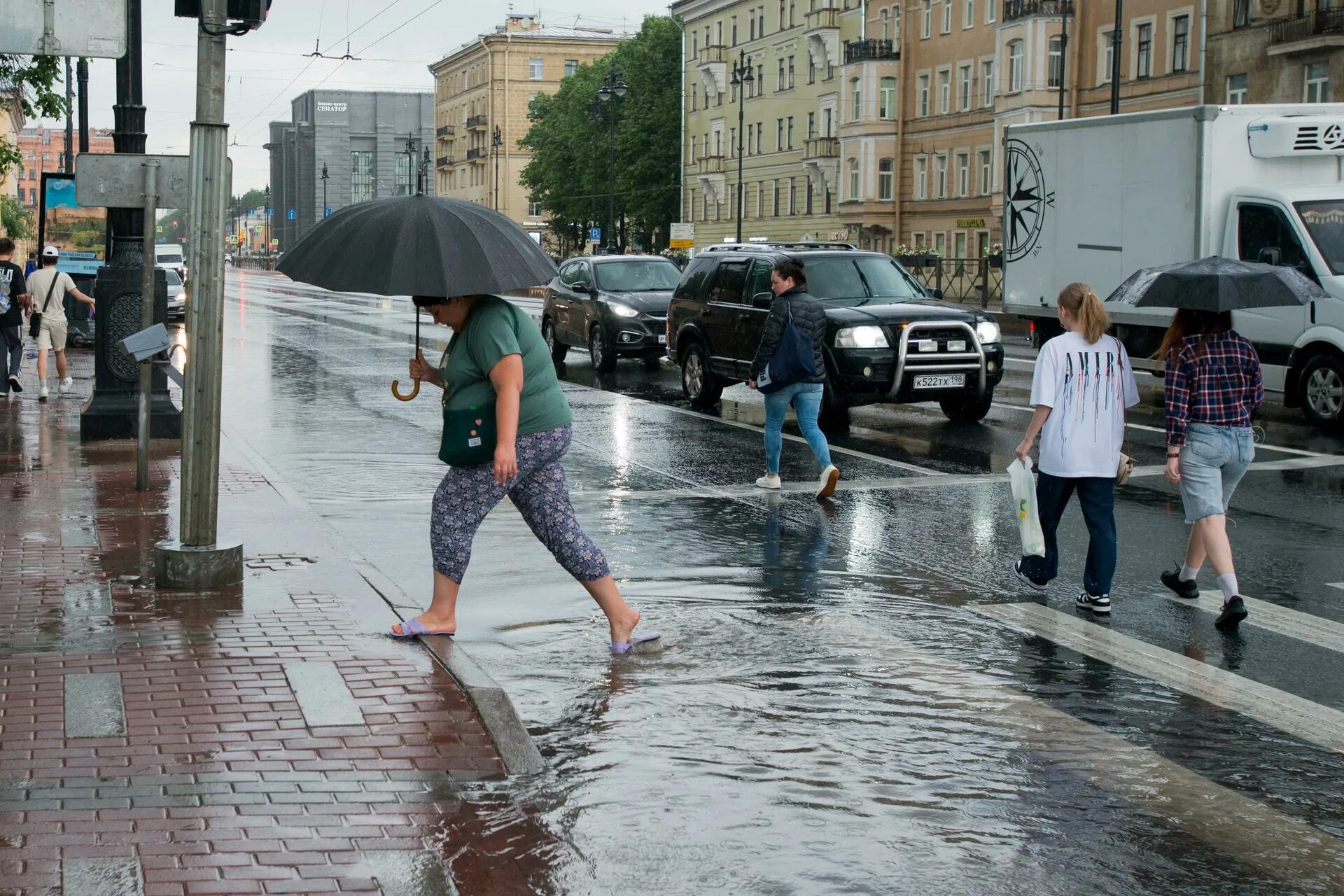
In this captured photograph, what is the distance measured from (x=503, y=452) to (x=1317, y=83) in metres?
41.5

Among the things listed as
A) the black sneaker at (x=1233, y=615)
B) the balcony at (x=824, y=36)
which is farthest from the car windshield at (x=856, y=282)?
the balcony at (x=824, y=36)

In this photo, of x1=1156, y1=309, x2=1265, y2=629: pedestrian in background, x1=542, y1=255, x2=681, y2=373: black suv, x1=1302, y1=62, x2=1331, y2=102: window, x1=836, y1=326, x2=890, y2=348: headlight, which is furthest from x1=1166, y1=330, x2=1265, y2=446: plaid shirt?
x1=1302, y1=62, x2=1331, y2=102: window

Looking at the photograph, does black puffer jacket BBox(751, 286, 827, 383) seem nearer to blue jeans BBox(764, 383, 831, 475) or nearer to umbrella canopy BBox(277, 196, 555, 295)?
blue jeans BBox(764, 383, 831, 475)

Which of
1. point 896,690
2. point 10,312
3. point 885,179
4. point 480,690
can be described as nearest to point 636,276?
point 10,312

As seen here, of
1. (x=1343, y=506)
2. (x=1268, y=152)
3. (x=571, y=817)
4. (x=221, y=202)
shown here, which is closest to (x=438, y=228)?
(x=221, y=202)

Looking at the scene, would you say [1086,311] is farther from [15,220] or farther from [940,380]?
[15,220]

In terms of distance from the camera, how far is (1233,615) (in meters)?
7.64

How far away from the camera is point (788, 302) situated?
11906 mm

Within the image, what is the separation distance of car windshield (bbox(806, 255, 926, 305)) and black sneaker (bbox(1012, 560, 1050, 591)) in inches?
341

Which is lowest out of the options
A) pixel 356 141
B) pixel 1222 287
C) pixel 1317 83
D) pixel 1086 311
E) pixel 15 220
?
pixel 1086 311

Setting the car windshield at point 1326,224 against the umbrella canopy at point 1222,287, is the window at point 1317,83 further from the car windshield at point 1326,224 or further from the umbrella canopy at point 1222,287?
the umbrella canopy at point 1222,287

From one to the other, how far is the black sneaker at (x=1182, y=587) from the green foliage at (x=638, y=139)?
8518 centimetres

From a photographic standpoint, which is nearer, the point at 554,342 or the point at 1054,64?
the point at 554,342

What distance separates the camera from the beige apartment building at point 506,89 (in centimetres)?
12531
